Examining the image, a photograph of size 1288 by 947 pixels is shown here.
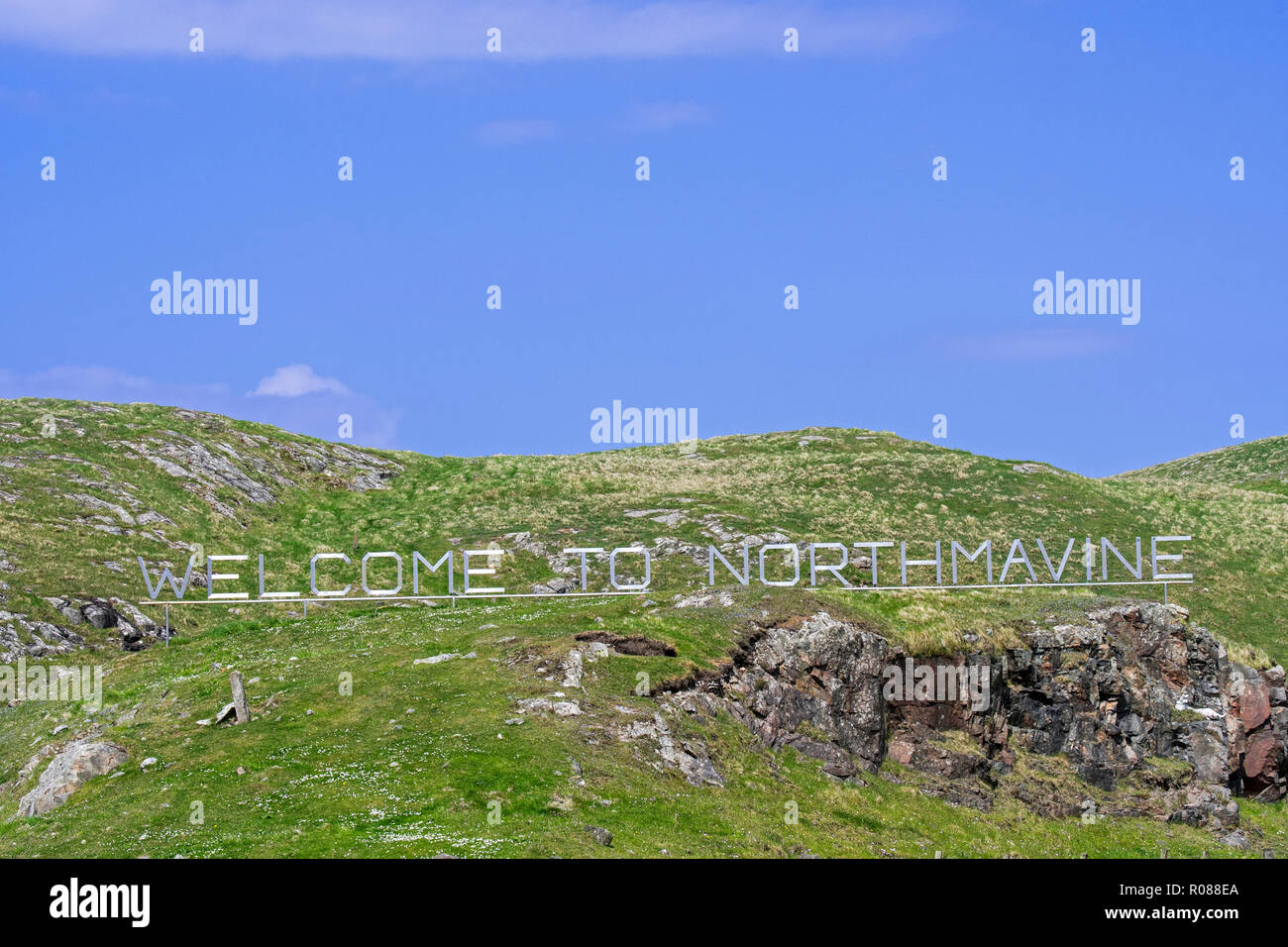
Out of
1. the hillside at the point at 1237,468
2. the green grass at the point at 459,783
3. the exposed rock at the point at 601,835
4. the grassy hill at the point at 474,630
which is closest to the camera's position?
the exposed rock at the point at 601,835

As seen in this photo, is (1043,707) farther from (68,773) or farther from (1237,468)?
(1237,468)

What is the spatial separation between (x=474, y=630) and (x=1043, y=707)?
2565 cm

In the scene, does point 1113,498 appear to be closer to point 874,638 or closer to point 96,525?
point 874,638

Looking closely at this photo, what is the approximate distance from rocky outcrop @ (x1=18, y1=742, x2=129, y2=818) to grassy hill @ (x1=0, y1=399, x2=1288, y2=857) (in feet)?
2.76

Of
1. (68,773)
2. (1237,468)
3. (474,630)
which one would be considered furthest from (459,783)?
(1237,468)

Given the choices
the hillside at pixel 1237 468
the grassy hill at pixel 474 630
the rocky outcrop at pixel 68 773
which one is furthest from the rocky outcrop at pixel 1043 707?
the hillside at pixel 1237 468

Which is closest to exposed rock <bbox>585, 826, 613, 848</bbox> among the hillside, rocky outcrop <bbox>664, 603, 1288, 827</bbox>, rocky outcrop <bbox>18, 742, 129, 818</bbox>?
rocky outcrop <bbox>664, 603, 1288, 827</bbox>

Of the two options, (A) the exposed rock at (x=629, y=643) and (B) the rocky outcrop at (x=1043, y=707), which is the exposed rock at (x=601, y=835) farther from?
(A) the exposed rock at (x=629, y=643)

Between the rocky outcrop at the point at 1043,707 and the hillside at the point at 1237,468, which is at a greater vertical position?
the hillside at the point at 1237,468

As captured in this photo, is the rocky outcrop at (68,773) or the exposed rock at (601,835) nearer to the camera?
the exposed rock at (601,835)

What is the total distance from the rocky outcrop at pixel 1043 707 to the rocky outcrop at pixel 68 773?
18.8 m

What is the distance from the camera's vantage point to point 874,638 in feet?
150

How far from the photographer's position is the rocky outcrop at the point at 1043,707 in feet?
139

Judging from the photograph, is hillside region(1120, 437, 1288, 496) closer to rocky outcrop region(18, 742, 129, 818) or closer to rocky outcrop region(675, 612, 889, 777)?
rocky outcrop region(675, 612, 889, 777)
